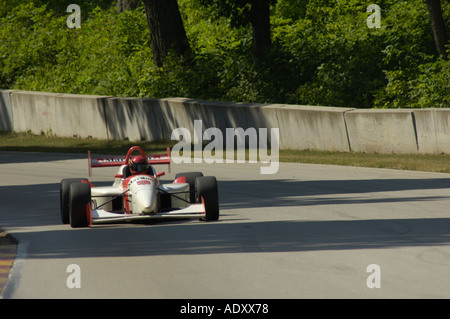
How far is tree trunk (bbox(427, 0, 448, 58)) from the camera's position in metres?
25.6

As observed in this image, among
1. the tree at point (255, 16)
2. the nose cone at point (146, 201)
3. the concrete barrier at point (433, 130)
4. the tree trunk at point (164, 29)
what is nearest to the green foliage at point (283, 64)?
the tree at point (255, 16)

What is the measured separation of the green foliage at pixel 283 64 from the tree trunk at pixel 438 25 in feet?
1.89

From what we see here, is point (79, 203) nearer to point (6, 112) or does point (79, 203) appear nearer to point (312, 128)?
point (312, 128)

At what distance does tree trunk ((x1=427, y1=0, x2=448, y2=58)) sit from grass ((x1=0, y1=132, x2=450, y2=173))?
6757 mm

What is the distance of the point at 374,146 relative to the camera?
2130 cm

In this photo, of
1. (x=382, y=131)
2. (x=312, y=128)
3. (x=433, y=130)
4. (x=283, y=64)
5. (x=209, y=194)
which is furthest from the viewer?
(x=283, y=64)

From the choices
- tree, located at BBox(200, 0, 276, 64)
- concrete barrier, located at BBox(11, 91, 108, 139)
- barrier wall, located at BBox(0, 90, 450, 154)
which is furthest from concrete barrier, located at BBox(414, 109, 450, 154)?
concrete barrier, located at BBox(11, 91, 108, 139)

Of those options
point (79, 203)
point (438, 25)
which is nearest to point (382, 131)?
point (438, 25)

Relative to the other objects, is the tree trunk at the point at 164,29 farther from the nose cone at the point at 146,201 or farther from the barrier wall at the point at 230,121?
the nose cone at the point at 146,201

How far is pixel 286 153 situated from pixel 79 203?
10.9 meters

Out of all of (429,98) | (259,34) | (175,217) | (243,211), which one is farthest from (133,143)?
(175,217)

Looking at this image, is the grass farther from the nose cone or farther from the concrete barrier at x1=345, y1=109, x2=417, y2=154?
the nose cone

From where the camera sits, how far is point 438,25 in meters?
26.0

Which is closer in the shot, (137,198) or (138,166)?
(137,198)
